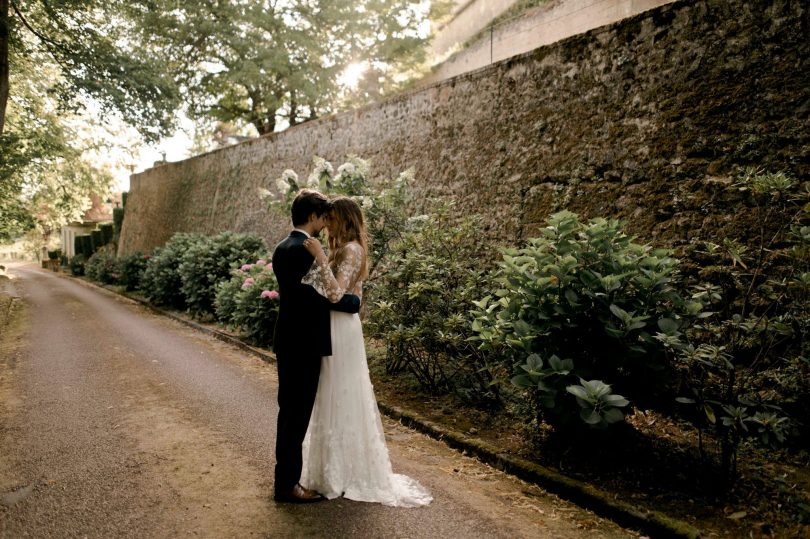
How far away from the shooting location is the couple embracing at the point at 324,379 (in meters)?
3.38

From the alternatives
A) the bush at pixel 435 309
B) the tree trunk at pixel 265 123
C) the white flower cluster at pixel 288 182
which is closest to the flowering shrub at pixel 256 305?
the white flower cluster at pixel 288 182

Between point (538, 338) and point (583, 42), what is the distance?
411 centimetres

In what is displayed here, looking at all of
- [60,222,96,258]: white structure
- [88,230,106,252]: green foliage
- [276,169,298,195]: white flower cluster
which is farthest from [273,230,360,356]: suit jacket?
[60,222,96,258]: white structure

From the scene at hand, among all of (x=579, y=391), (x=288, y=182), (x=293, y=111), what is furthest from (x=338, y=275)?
(x=293, y=111)

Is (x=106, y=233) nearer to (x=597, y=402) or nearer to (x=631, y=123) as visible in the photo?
(x=631, y=123)

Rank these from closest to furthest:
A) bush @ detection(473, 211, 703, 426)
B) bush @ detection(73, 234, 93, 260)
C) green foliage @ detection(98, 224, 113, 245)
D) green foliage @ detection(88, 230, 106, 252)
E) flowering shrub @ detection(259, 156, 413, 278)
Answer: bush @ detection(473, 211, 703, 426) → flowering shrub @ detection(259, 156, 413, 278) → green foliage @ detection(98, 224, 113, 245) → green foliage @ detection(88, 230, 106, 252) → bush @ detection(73, 234, 93, 260)

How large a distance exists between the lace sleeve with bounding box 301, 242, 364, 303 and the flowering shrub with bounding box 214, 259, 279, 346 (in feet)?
15.6

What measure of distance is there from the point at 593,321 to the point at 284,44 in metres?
18.8

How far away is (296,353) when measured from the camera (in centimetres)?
341

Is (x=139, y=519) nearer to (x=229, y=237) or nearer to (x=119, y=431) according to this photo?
(x=119, y=431)

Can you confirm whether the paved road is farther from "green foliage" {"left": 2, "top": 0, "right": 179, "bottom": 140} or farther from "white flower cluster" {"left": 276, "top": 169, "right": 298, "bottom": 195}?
"green foliage" {"left": 2, "top": 0, "right": 179, "bottom": 140}

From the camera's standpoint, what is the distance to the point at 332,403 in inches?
137

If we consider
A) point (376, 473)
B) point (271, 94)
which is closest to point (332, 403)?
point (376, 473)

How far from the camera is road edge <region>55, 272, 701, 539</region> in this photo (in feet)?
10.1
